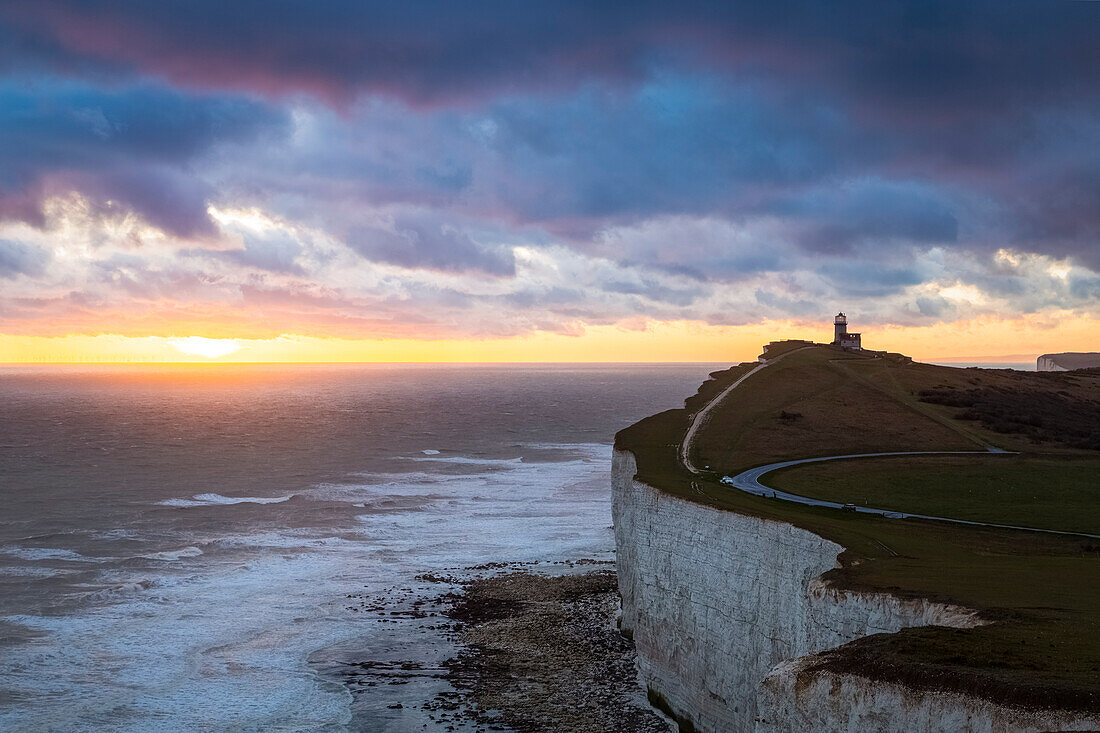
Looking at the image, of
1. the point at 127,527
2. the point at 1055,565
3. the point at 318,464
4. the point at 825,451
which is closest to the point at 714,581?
the point at 1055,565

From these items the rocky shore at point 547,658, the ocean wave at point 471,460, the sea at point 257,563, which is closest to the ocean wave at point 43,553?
the sea at point 257,563

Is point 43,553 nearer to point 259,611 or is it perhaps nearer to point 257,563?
point 257,563

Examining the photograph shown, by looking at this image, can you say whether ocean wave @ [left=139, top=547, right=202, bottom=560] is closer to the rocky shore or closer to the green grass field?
the rocky shore

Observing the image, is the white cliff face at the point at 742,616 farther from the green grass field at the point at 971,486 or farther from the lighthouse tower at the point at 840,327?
the lighthouse tower at the point at 840,327

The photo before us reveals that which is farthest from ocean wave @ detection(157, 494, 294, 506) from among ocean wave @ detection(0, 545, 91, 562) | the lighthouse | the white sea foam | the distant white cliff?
the distant white cliff

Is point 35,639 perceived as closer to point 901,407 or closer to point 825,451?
point 825,451

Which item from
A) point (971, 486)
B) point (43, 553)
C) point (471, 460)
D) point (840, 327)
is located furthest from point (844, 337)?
point (43, 553)
